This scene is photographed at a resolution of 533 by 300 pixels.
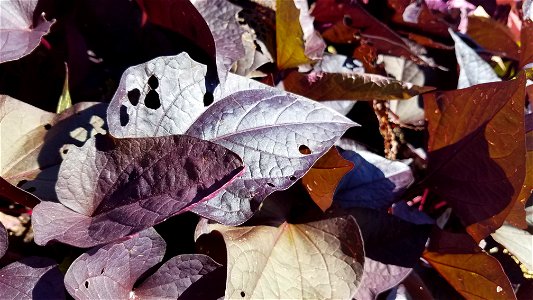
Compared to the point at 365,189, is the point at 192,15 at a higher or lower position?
higher

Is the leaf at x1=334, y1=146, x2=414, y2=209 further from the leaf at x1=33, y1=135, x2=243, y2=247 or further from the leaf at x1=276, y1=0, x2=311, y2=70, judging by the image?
the leaf at x1=33, y1=135, x2=243, y2=247

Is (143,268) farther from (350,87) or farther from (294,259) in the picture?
(350,87)

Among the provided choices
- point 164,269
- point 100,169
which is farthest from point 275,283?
point 100,169

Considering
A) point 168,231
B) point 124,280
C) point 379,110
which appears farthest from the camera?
point 379,110

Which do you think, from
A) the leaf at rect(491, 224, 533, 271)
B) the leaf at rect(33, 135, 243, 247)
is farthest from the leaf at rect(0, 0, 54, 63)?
the leaf at rect(491, 224, 533, 271)

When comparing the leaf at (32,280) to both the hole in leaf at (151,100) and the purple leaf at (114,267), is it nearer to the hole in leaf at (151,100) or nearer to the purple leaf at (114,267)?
the purple leaf at (114,267)

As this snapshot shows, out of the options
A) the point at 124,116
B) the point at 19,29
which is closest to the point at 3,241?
the point at 124,116

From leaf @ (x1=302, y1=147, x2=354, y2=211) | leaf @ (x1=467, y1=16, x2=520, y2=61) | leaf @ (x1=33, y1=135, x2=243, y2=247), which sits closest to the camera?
leaf @ (x1=33, y1=135, x2=243, y2=247)

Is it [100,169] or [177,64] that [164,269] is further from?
[177,64]
